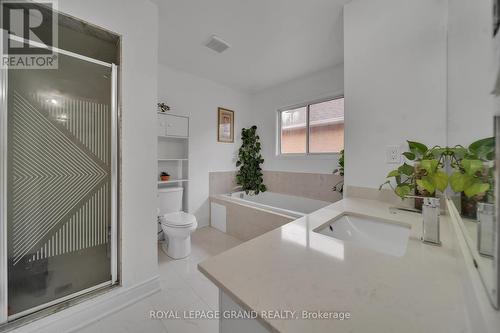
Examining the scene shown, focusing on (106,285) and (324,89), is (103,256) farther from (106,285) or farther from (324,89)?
(324,89)

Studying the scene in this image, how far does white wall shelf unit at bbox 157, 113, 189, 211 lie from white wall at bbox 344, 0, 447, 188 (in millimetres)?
2164

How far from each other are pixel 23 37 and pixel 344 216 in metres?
2.27

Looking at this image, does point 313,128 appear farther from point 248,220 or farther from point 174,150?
point 174,150

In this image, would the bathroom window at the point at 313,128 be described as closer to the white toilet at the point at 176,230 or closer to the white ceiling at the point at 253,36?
the white ceiling at the point at 253,36

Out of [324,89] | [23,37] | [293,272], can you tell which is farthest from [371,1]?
[23,37]

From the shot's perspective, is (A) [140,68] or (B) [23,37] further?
(A) [140,68]

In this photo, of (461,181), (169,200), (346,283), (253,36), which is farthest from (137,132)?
(461,181)

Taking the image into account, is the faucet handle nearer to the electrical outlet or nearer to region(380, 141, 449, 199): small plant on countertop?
region(380, 141, 449, 199): small plant on countertop

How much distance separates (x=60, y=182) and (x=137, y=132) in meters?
0.60

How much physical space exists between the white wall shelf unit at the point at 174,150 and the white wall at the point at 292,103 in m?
1.49

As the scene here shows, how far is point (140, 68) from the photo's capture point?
1.57 meters

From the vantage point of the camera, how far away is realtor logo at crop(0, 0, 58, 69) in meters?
1.11

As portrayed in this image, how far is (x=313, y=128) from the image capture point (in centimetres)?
312

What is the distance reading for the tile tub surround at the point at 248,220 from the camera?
2.31 m
